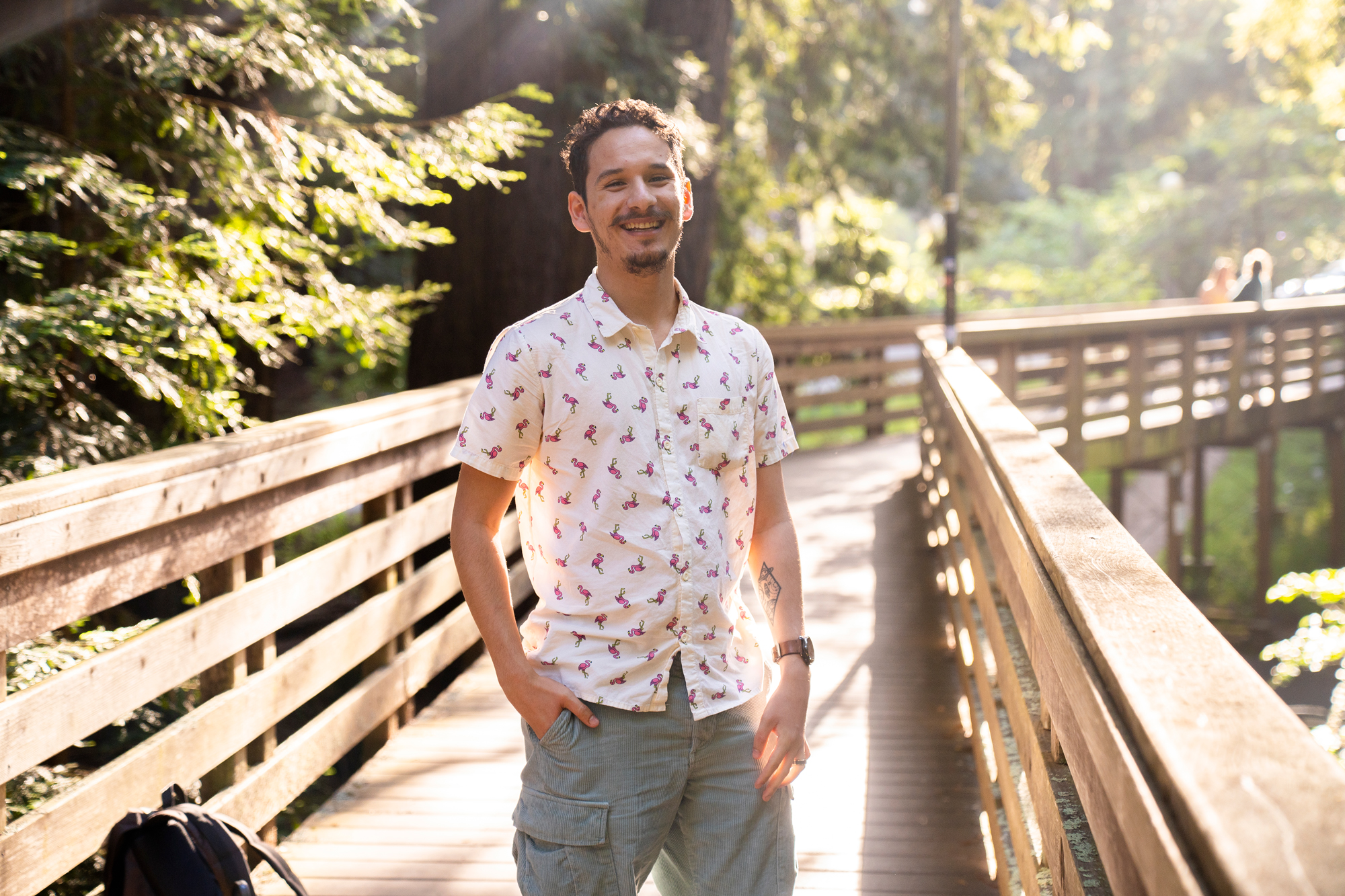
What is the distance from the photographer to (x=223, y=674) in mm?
3123

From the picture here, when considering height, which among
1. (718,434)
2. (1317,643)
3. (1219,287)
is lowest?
(1317,643)

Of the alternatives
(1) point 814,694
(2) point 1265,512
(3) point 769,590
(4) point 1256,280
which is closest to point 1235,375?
(4) point 1256,280

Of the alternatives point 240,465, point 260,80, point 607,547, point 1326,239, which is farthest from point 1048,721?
point 1326,239

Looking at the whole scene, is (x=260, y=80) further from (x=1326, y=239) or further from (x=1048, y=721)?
(x=1326, y=239)

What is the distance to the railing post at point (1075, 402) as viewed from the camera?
35.0ft

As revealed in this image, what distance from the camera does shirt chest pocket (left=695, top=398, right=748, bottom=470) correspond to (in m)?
2.10

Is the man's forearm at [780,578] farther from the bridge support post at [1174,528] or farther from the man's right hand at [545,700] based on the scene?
the bridge support post at [1174,528]

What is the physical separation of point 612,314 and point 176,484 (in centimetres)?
127

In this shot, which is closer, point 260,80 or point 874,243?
point 260,80

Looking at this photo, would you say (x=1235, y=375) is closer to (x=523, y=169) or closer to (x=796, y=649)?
(x=523, y=169)

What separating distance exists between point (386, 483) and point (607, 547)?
240cm

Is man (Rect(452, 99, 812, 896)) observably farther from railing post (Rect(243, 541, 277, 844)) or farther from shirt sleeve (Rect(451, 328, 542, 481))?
railing post (Rect(243, 541, 277, 844))

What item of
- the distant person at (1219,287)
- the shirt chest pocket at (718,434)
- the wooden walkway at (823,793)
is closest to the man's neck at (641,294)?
the shirt chest pocket at (718,434)

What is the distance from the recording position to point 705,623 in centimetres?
207
